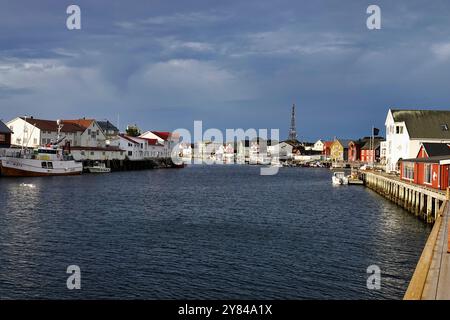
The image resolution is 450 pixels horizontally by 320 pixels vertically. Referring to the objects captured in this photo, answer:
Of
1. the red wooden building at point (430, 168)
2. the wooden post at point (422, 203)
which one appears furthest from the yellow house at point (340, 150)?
the wooden post at point (422, 203)

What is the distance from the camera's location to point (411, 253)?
985 inches

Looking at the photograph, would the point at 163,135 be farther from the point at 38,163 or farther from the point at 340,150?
the point at 38,163

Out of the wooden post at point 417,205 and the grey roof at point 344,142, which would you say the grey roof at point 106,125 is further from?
the wooden post at point 417,205

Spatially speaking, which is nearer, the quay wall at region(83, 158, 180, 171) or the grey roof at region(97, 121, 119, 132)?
the quay wall at region(83, 158, 180, 171)

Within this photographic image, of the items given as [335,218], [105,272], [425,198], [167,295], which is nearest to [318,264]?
[167,295]

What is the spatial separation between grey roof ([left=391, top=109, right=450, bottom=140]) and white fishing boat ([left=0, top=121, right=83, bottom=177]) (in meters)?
56.2

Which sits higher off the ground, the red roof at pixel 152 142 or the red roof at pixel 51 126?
the red roof at pixel 51 126

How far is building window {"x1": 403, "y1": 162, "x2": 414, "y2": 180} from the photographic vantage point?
48.0 meters

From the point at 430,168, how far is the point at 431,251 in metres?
25.9

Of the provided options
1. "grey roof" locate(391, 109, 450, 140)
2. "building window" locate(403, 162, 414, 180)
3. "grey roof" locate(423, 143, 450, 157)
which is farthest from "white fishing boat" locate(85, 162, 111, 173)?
"grey roof" locate(423, 143, 450, 157)

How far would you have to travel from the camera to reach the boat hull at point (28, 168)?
241 feet

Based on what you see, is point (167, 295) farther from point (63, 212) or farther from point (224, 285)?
point (63, 212)

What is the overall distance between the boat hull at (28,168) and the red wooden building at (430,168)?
55.0 meters

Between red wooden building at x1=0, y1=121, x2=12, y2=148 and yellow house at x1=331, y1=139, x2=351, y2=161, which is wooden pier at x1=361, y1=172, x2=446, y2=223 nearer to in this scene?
red wooden building at x1=0, y1=121, x2=12, y2=148
